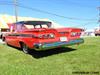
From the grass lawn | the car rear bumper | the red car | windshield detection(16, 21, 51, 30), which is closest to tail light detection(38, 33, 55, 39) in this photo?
the red car

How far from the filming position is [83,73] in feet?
19.9

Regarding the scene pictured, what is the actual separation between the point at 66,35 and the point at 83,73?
3121mm

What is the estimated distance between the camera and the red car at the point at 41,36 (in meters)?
8.30

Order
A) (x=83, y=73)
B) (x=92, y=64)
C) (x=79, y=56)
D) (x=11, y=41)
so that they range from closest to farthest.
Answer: (x=83, y=73) < (x=92, y=64) < (x=79, y=56) < (x=11, y=41)

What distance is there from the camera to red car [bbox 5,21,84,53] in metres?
8.30

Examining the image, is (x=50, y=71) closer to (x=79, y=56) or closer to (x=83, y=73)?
(x=83, y=73)

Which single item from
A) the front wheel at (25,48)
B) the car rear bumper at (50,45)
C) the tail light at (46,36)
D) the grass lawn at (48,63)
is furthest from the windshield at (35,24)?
the car rear bumper at (50,45)

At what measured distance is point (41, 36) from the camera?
8273 mm

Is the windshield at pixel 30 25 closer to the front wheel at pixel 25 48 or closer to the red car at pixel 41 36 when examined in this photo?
the red car at pixel 41 36

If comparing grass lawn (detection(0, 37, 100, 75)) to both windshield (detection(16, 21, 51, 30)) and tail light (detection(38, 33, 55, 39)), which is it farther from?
windshield (detection(16, 21, 51, 30))

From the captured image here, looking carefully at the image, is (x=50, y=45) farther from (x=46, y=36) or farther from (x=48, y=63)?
(x=48, y=63)

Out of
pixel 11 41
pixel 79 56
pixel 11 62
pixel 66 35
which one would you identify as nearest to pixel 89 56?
pixel 79 56

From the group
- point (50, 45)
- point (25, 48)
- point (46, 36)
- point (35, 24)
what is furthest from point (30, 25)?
point (50, 45)

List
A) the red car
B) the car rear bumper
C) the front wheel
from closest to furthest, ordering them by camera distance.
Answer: the car rear bumper
the red car
the front wheel
